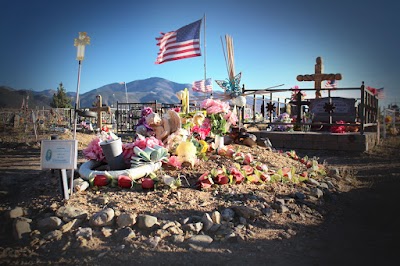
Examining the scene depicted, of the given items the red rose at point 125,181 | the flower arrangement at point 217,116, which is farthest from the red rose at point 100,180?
the flower arrangement at point 217,116

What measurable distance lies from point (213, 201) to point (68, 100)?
1769 inches

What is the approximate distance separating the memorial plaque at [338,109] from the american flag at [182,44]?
15.7 feet

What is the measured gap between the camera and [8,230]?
9.86 ft

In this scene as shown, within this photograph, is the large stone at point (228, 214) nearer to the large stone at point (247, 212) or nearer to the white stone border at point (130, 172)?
the large stone at point (247, 212)

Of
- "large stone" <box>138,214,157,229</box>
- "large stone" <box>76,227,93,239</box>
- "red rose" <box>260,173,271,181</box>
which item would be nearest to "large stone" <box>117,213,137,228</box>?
"large stone" <box>138,214,157,229</box>

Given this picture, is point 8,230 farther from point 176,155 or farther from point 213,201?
point 176,155

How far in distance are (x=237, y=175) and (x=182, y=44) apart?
8.51 meters

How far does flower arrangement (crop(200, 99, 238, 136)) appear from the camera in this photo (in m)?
6.07

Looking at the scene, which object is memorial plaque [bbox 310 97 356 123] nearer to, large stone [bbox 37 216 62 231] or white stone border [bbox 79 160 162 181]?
white stone border [bbox 79 160 162 181]

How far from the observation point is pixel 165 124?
5.36 meters

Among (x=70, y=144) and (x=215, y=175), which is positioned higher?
(x=70, y=144)

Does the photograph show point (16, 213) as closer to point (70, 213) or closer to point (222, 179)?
point (70, 213)

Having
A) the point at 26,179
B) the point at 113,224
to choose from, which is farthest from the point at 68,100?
the point at 113,224

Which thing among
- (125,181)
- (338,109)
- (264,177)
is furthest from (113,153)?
(338,109)
